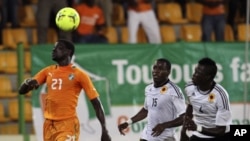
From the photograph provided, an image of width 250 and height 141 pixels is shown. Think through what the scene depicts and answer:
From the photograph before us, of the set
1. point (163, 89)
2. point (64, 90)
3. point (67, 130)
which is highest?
point (64, 90)

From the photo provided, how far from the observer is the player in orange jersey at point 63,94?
12.8 m

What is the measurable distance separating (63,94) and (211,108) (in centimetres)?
189

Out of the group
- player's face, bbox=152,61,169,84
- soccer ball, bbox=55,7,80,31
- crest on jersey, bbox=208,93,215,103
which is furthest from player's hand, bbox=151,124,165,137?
soccer ball, bbox=55,7,80,31

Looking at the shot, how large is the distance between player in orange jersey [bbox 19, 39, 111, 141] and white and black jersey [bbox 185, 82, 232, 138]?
1.30 metres

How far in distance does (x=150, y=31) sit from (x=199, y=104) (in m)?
6.95

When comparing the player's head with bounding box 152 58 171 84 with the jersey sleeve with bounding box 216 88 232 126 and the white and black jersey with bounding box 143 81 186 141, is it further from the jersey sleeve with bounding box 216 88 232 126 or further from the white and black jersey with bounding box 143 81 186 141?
the jersey sleeve with bounding box 216 88 232 126

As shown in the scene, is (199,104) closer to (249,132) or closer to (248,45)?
(249,132)

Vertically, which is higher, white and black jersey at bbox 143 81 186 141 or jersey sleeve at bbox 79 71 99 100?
jersey sleeve at bbox 79 71 99 100

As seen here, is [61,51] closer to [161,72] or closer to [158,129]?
[161,72]

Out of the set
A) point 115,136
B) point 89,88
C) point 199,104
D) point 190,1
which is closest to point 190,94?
point 199,104

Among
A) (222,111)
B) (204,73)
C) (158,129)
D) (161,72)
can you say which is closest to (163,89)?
(161,72)

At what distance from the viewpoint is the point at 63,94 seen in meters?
12.9

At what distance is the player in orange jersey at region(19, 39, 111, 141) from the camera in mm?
12820

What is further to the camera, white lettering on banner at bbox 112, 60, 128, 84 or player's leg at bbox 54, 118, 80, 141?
white lettering on banner at bbox 112, 60, 128, 84
